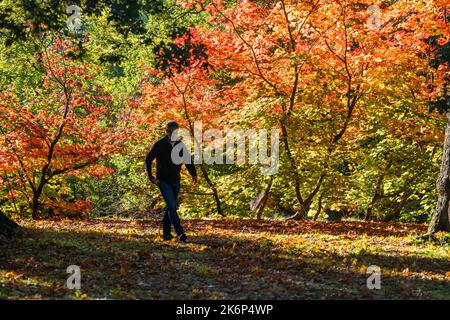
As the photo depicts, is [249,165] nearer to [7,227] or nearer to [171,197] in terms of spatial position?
[171,197]

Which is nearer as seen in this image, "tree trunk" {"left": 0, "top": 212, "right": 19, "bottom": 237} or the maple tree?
"tree trunk" {"left": 0, "top": 212, "right": 19, "bottom": 237}

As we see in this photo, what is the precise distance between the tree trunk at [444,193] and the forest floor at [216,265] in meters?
0.64

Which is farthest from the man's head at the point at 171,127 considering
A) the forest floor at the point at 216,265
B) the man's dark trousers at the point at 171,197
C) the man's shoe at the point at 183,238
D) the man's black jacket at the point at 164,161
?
the forest floor at the point at 216,265

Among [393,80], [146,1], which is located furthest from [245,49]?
[146,1]

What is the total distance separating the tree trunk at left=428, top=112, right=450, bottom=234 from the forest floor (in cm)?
64

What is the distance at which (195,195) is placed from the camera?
2041cm

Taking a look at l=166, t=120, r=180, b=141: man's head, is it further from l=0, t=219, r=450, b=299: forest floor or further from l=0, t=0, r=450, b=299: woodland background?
l=0, t=219, r=450, b=299: forest floor

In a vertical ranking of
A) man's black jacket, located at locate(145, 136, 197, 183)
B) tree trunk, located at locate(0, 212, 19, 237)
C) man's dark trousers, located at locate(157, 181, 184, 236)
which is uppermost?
man's black jacket, located at locate(145, 136, 197, 183)

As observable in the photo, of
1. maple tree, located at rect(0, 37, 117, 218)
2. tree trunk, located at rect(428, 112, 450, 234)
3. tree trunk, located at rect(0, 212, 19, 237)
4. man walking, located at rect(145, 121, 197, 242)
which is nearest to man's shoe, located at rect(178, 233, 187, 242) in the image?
man walking, located at rect(145, 121, 197, 242)

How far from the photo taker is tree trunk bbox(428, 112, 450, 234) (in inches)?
441

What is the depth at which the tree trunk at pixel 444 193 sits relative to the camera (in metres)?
11.2

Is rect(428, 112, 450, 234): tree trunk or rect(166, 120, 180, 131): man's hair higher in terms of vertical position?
rect(166, 120, 180, 131): man's hair

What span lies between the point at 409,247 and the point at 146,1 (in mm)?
7234
